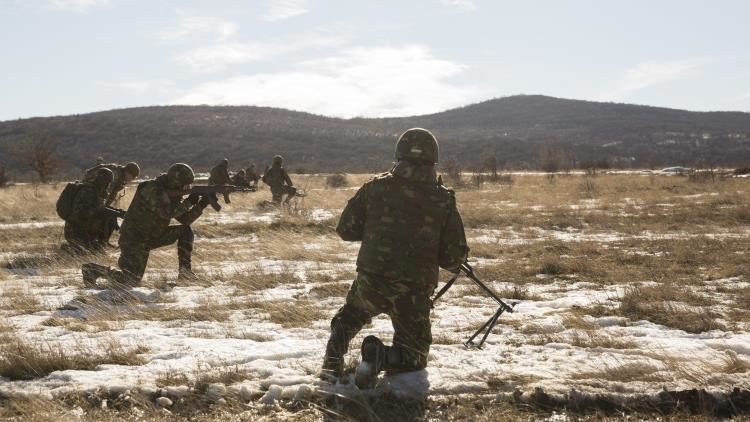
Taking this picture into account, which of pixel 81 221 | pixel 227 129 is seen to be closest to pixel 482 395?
pixel 81 221

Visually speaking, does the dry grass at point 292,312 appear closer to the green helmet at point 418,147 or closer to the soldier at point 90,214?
→ the green helmet at point 418,147

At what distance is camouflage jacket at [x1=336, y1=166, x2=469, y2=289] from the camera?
166 inches

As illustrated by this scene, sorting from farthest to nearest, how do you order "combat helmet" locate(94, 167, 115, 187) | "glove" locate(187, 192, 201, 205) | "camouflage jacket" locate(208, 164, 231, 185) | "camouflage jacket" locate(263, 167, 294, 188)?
"camouflage jacket" locate(263, 167, 294, 188), "camouflage jacket" locate(208, 164, 231, 185), "combat helmet" locate(94, 167, 115, 187), "glove" locate(187, 192, 201, 205)

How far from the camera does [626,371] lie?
425 centimetres

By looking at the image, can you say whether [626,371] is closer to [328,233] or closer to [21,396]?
[21,396]

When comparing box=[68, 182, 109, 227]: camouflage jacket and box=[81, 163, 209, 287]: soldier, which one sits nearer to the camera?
box=[81, 163, 209, 287]: soldier

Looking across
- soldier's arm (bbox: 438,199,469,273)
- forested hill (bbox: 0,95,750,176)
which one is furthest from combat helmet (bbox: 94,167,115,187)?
forested hill (bbox: 0,95,750,176)

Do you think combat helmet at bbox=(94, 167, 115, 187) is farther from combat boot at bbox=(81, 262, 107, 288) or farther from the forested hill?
the forested hill

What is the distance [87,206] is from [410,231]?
292 inches

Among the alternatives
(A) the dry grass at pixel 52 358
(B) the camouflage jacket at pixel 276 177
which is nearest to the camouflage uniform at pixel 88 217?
(A) the dry grass at pixel 52 358

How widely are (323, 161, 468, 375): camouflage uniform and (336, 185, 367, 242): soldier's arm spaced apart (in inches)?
4.0

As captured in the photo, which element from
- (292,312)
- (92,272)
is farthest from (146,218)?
(292,312)

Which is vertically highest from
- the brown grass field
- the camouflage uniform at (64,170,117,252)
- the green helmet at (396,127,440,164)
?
the green helmet at (396,127,440,164)

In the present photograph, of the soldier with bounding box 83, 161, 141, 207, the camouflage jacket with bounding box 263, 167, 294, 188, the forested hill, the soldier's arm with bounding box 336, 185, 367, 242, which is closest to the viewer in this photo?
the soldier's arm with bounding box 336, 185, 367, 242
